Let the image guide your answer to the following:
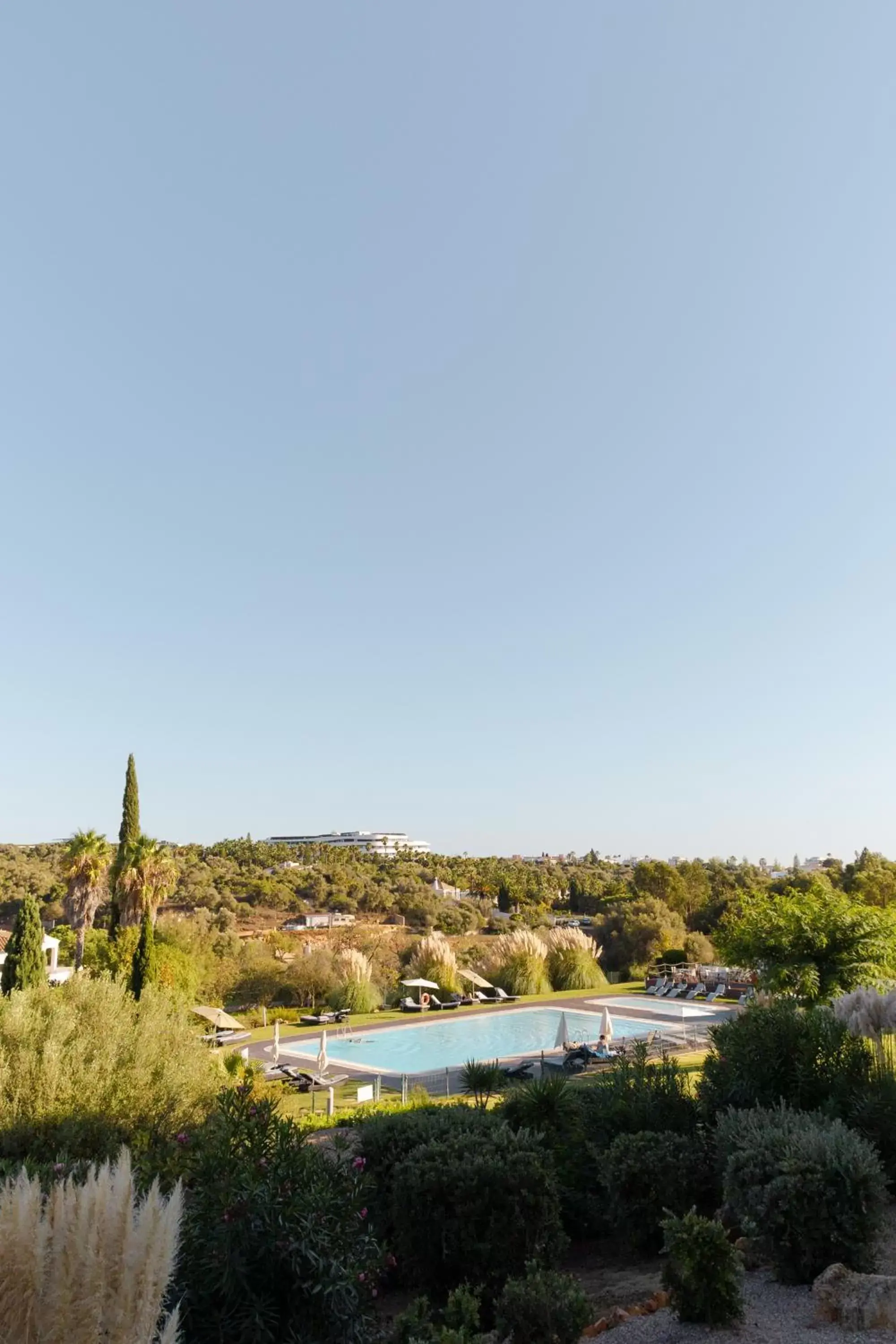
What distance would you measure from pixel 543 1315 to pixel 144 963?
17.7 meters

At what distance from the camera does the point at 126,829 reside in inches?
958

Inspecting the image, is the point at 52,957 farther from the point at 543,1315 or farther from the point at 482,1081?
the point at 543,1315

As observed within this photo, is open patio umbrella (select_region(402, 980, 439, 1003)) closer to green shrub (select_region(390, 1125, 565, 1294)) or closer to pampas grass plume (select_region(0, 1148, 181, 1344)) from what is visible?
green shrub (select_region(390, 1125, 565, 1294))

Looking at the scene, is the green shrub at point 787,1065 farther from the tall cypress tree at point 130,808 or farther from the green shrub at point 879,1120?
the tall cypress tree at point 130,808

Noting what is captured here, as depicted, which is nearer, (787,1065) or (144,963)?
(787,1065)

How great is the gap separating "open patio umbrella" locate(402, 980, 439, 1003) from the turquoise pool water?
137 cm

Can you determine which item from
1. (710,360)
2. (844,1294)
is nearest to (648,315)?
(710,360)

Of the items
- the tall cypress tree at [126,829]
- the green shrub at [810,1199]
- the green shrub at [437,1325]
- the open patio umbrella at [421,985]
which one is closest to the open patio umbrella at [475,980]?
the open patio umbrella at [421,985]

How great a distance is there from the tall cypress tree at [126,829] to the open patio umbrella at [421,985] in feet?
29.5

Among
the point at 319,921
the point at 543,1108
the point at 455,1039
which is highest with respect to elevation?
the point at 543,1108

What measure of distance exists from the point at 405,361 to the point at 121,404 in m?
7.29

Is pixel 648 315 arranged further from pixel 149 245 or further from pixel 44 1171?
pixel 44 1171

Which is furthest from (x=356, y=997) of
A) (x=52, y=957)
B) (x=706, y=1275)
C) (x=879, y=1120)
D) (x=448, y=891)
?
(x=448, y=891)

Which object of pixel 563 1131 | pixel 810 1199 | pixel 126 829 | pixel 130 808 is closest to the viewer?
pixel 810 1199
